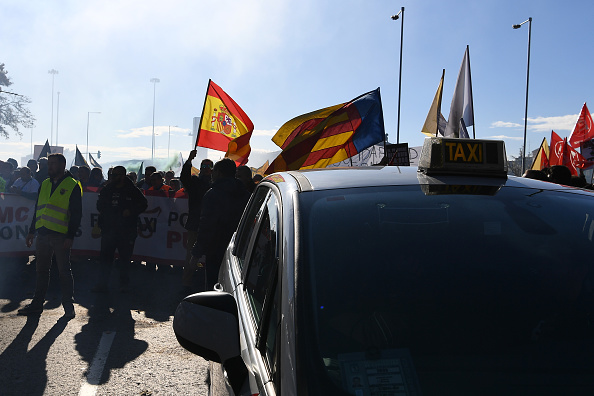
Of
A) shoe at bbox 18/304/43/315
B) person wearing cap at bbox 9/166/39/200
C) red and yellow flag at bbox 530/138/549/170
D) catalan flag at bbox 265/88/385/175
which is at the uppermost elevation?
red and yellow flag at bbox 530/138/549/170

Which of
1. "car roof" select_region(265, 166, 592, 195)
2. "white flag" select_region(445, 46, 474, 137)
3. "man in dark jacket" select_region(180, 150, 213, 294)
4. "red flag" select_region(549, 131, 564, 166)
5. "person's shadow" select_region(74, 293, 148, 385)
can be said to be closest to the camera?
"car roof" select_region(265, 166, 592, 195)

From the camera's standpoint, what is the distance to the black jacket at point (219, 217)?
6.41 m

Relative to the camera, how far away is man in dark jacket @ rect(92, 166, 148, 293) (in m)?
8.66

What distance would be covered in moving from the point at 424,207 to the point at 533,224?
430 millimetres

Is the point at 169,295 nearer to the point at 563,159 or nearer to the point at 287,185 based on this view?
the point at 287,185

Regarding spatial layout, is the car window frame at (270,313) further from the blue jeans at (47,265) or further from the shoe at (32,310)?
the shoe at (32,310)

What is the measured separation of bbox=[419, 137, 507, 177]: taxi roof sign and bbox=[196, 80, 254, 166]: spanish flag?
8.06m

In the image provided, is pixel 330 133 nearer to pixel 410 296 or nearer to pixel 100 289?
pixel 100 289

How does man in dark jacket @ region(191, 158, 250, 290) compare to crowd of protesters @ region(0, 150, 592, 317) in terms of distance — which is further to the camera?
crowd of protesters @ region(0, 150, 592, 317)

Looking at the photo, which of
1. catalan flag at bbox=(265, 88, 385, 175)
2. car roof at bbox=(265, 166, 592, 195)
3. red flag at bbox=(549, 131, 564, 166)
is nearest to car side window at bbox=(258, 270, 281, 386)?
car roof at bbox=(265, 166, 592, 195)

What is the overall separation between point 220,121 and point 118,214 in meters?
2.98

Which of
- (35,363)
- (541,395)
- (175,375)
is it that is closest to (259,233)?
(541,395)

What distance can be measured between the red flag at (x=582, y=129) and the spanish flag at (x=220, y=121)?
8.08m

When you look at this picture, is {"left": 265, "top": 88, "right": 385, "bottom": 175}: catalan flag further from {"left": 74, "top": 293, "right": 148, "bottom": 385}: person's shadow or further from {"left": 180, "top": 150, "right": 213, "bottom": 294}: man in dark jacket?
{"left": 74, "top": 293, "right": 148, "bottom": 385}: person's shadow
